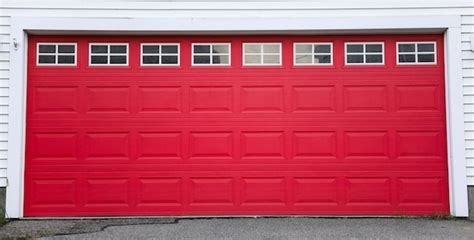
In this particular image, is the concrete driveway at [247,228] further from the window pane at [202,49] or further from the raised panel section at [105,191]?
the window pane at [202,49]

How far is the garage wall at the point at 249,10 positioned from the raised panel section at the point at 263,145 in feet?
5.21

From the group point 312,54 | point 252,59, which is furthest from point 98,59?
point 312,54

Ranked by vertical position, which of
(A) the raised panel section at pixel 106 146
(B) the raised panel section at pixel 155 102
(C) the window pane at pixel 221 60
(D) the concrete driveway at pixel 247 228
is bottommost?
(D) the concrete driveway at pixel 247 228

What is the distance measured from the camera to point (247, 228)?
5953 millimetres

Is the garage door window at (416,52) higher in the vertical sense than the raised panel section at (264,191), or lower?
higher

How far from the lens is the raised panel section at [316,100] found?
261 inches

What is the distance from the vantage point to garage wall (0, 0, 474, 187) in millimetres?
6492

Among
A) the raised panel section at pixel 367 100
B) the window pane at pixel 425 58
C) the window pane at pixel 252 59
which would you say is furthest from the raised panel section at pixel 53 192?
the window pane at pixel 425 58

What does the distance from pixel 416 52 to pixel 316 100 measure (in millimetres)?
1507

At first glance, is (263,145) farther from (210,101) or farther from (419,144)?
(419,144)

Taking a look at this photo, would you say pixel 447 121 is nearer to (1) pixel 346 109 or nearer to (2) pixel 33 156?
(1) pixel 346 109

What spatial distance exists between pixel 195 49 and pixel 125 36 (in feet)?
3.16

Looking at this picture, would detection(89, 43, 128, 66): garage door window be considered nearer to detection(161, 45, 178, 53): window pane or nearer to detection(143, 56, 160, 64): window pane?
detection(143, 56, 160, 64): window pane

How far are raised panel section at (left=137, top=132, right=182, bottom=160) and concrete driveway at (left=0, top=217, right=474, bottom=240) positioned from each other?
2.82 feet
